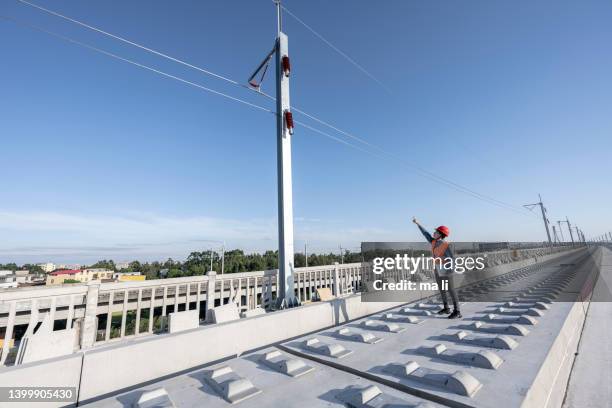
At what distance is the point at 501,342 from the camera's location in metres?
3.15

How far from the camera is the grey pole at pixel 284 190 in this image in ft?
18.7

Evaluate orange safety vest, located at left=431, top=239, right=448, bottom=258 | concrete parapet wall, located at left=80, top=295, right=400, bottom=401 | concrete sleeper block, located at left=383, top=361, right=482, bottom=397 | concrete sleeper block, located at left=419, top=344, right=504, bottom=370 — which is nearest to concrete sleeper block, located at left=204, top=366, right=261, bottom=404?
concrete parapet wall, located at left=80, top=295, right=400, bottom=401

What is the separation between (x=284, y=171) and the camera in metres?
6.14

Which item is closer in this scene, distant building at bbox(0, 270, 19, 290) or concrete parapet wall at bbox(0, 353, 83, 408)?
concrete parapet wall at bbox(0, 353, 83, 408)

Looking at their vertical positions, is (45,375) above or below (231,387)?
above

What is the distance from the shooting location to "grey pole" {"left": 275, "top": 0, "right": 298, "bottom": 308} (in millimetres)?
5703

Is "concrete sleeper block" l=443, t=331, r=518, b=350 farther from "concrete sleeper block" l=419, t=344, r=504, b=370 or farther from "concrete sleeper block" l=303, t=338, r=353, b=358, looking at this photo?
"concrete sleeper block" l=303, t=338, r=353, b=358

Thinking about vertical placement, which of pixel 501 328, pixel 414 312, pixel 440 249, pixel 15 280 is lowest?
pixel 15 280

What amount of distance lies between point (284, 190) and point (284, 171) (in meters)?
0.45

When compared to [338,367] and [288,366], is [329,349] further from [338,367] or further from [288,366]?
[288,366]

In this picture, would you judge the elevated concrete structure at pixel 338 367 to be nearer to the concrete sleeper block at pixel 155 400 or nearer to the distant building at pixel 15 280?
the concrete sleeper block at pixel 155 400

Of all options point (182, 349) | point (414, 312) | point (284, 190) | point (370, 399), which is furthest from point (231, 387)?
point (414, 312)

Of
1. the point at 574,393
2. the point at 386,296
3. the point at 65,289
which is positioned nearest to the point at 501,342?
the point at 574,393

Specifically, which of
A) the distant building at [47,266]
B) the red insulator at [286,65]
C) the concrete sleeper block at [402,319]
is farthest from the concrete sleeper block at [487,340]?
the distant building at [47,266]
